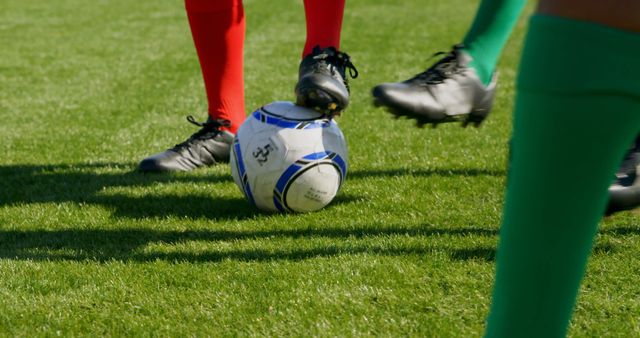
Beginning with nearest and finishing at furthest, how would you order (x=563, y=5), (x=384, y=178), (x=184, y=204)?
(x=563, y=5)
(x=184, y=204)
(x=384, y=178)

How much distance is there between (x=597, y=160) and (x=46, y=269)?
75.3 inches

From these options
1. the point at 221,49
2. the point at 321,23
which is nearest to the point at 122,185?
→ the point at 221,49

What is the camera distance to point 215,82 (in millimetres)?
3730

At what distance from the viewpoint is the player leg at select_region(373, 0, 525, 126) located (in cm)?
172

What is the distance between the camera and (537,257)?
1.08 meters

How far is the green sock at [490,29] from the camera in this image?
172 centimetres

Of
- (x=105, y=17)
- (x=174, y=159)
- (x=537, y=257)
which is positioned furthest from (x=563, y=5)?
(x=105, y=17)

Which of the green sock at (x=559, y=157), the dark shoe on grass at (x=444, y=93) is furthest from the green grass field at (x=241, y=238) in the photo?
the green sock at (x=559, y=157)

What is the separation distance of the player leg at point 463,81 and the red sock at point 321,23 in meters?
1.23

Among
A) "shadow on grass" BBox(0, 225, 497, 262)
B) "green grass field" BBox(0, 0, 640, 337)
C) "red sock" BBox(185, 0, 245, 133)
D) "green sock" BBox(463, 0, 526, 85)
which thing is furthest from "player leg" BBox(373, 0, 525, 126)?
"red sock" BBox(185, 0, 245, 133)

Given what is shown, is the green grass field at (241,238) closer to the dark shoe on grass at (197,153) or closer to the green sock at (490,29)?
the dark shoe on grass at (197,153)

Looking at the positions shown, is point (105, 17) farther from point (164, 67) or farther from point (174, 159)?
point (174, 159)

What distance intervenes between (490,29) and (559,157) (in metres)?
0.75

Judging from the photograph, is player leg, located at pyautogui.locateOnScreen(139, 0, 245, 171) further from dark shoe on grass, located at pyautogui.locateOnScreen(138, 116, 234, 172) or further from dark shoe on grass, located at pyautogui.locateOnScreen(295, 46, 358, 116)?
dark shoe on grass, located at pyautogui.locateOnScreen(295, 46, 358, 116)
